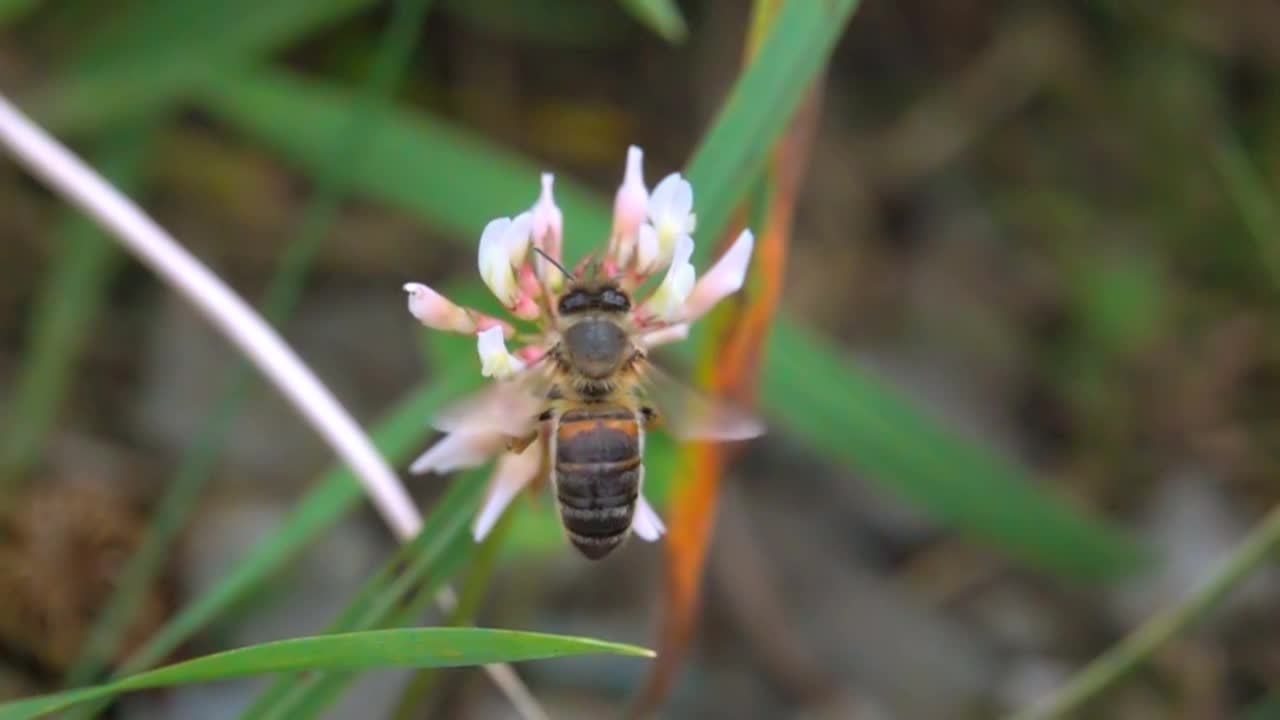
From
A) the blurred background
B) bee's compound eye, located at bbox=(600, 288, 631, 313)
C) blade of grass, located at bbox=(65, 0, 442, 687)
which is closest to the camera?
bee's compound eye, located at bbox=(600, 288, 631, 313)

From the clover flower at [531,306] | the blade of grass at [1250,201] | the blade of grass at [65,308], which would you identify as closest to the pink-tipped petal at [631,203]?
the clover flower at [531,306]

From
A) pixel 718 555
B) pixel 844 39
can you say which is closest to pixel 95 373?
pixel 718 555

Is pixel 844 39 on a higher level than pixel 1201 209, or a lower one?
higher

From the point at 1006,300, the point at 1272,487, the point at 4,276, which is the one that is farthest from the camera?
the point at 1006,300

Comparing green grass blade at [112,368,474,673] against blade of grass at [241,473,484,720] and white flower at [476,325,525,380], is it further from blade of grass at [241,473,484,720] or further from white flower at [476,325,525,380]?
white flower at [476,325,525,380]

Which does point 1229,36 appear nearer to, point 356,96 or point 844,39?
point 844,39

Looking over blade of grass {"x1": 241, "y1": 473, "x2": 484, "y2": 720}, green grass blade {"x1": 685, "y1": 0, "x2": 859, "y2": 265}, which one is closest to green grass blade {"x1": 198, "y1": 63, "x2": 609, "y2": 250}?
green grass blade {"x1": 685, "y1": 0, "x2": 859, "y2": 265}

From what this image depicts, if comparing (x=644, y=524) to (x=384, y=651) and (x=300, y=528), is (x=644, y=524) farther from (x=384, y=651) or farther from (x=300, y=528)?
(x=300, y=528)
